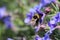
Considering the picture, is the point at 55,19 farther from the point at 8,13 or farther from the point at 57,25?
the point at 8,13

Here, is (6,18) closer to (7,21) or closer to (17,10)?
(7,21)

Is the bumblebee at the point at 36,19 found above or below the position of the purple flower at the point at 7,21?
below

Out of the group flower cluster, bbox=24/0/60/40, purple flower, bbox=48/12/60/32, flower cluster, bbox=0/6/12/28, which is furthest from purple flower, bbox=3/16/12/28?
purple flower, bbox=48/12/60/32

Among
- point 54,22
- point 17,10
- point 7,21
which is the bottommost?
point 54,22

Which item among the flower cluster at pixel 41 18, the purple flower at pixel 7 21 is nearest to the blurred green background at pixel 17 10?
the purple flower at pixel 7 21

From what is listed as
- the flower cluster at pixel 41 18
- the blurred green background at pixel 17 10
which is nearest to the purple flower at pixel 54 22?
the flower cluster at pixel 41 18

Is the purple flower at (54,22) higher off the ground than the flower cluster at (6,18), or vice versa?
the flower cluster at (6,18)

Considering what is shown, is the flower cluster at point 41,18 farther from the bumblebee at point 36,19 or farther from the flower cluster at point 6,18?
the flower cluster at point 6,18

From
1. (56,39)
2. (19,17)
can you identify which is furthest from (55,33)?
(19,17)

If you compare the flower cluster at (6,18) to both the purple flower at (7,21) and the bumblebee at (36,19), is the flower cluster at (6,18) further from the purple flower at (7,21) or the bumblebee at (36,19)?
the bumblebee at (36,19)

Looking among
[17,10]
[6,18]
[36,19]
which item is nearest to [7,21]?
[6,18]

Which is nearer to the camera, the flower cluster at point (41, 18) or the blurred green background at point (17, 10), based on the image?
the flower cluster at point (41, 18)

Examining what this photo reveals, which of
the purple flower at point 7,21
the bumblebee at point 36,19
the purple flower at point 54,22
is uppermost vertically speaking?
the purple flower at point 7,21
